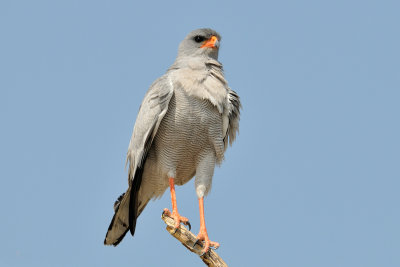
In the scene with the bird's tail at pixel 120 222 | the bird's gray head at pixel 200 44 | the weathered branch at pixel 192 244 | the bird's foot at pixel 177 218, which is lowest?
the bird's tail at pixel 120 222

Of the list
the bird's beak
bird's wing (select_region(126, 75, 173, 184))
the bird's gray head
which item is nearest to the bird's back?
bird's wing (select_region(126, 75, 173, 184))

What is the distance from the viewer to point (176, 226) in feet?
23.5

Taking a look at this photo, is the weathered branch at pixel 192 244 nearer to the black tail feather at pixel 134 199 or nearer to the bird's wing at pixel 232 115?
the black tail feather at pixel 134 199

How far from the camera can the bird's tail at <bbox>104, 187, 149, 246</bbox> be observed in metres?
7.89

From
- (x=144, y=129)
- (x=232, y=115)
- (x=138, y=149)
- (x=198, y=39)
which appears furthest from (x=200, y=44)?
(x=138, y=149)

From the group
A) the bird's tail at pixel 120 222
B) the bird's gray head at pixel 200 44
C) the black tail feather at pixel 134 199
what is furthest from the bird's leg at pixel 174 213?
the bird's gray head at pixel 200 44

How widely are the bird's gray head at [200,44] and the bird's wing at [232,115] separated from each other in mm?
654

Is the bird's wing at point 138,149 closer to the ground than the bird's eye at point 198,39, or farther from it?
closer to the ground

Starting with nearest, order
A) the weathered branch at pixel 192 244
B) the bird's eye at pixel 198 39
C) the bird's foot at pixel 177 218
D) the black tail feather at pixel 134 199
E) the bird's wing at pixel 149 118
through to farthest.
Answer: the weathered branch at pixel 192 244
the bird's foot at pixel 177 218
the bird's wing at pixel 149 118
the black tail feather at pixel 134 199
the bird's eye at pixel 198 39

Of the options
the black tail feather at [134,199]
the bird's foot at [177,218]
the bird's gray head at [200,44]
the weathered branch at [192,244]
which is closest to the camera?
the weathered branch at [192,244]

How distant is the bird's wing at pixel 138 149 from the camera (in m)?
7.39

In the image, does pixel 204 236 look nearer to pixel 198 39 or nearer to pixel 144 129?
pixel 144 129

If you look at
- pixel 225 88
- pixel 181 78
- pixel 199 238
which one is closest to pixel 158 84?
pixel 181 78

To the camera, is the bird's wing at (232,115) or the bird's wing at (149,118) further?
the bird's wing at (232,115)
